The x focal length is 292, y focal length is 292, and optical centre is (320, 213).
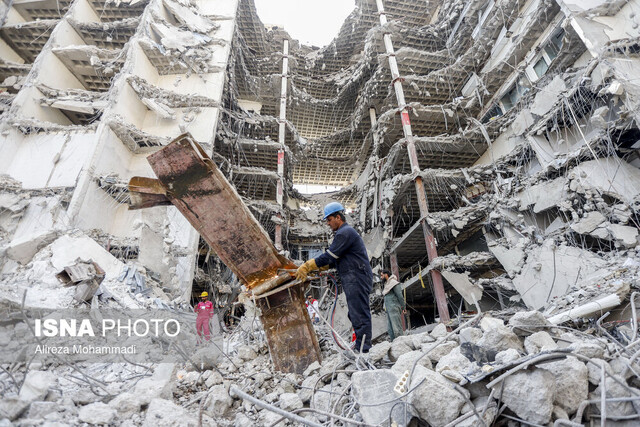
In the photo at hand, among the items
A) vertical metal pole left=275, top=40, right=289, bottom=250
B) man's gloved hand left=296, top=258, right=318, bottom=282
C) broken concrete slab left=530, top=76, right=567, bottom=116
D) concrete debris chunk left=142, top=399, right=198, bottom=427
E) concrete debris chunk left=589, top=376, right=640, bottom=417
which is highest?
vertical metal pole left=275, top=40, right=289, bottom=250

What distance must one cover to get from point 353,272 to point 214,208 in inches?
59.3

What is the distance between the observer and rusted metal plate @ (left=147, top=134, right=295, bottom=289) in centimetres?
253

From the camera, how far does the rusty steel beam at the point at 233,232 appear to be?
2.55m

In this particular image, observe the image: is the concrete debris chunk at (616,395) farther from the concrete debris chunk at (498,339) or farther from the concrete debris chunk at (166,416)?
the concrete debris chunk at (166,416)

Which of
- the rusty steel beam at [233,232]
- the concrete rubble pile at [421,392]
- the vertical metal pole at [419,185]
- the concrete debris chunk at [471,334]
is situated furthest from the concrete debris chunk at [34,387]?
the vertical metal pole at [419,185]

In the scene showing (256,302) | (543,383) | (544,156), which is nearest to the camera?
(543,383)

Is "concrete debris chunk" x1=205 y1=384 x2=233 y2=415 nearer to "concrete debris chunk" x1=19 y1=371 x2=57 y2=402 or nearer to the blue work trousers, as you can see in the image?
"concrete debris chunk" x1=19 y1=371 x2=57 y2=402

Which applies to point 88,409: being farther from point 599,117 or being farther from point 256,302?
point 599,117

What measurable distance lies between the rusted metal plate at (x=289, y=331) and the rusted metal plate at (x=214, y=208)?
0.27 meters

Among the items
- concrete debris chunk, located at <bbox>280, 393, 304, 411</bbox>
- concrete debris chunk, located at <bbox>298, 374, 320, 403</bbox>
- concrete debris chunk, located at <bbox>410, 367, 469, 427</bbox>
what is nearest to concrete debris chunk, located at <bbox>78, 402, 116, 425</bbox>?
concrete debris chunk, located at <bbox>280, 393, 304, 411</bbox>

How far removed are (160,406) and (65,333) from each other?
318cm

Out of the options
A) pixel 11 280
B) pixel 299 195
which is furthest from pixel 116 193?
pixel 299 195

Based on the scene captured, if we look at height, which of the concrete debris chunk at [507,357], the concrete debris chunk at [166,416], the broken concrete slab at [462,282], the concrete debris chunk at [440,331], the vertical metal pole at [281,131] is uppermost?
the vertical metal pole at [281,131]

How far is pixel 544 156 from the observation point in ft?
27.5
